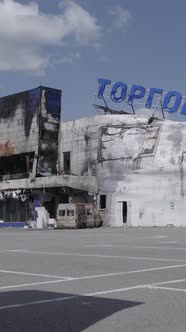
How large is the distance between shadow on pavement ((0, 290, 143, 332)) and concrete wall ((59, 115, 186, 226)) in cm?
3846

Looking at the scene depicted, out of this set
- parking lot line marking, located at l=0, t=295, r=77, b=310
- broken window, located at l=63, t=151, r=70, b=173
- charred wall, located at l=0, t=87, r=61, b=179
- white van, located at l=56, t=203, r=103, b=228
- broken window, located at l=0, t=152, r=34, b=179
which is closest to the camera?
parking lot line marking, located at l=0, t=295, r=77, b=310

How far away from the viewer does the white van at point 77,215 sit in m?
47.2

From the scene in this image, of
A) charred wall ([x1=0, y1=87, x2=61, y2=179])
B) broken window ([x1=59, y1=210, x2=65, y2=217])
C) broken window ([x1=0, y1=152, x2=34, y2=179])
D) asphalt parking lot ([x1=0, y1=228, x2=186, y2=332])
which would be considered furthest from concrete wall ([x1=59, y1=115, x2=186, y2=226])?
asphalt parking lot ([x1=0, y1=228, x2=186, y2=332])

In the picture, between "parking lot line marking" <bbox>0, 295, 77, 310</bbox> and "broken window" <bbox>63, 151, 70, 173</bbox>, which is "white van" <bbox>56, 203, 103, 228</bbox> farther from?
"parking lot line marking" <bbox>0, 295, 77, 310</bbox>

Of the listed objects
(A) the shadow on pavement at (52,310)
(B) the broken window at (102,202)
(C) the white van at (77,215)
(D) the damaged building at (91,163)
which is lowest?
(A) the shadow on pavement at (52,310)

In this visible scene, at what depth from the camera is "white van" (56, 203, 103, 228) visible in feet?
155

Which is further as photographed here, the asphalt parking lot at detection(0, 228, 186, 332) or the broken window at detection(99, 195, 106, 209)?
the broken window at detection(99, 195, 106, 209)

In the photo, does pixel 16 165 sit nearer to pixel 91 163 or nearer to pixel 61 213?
pixel 91 163

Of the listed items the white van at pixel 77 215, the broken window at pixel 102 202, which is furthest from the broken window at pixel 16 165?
the white van at pixel 77 215

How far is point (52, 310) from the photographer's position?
29.2 ft

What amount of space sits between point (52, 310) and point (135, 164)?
42.9 meters

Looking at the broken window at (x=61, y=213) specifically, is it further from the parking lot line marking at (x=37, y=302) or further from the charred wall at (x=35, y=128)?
the parking lot line marking at (x=37, y=302)

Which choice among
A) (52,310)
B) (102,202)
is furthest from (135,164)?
(52,310)

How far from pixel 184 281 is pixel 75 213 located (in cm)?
3486
